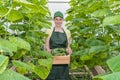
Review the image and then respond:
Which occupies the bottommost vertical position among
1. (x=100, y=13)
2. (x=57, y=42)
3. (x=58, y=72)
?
(x=58, y=72)

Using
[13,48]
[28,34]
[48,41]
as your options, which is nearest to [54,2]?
[48,41]

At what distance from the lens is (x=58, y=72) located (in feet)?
15.4

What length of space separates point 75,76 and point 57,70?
36.0 inches

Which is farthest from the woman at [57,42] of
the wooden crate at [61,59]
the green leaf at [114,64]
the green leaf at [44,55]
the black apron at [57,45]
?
the green leaf at [114,64]

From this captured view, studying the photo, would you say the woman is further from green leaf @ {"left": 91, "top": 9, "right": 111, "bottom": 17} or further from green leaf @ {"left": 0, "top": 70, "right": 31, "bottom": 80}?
green leaf @ {"left": 0, "top": 70, "right": 31, "bottom": 80}

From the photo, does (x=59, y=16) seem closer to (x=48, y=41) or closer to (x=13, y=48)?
(x=48, y=41)

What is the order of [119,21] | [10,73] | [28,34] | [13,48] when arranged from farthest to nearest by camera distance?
[28,34], [13,48], [119,21], [10,73]

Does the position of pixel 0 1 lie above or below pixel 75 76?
above

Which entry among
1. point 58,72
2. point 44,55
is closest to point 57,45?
point 58,72

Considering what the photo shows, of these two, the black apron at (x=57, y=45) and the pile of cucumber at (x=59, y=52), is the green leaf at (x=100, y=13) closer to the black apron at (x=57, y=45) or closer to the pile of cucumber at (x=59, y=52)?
the pile of cucumber at (x=59, y=52)

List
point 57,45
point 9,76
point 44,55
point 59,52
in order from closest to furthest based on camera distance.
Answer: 1. point 9,76
2. point 44,55
3. point 59,52
4. point 57,45

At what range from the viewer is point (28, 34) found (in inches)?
139

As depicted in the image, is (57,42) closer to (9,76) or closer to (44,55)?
(44,55)

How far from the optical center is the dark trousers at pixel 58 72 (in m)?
4.64
